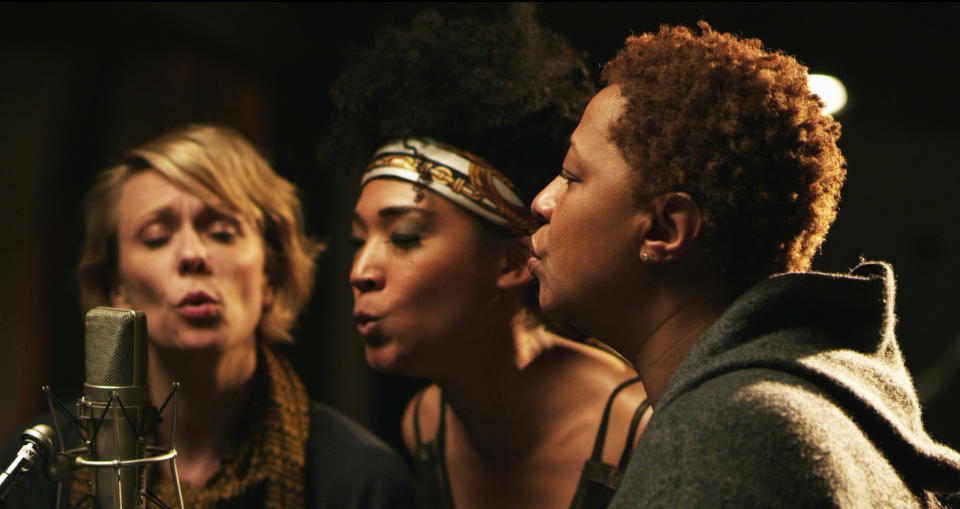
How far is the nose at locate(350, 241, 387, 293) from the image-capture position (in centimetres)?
229

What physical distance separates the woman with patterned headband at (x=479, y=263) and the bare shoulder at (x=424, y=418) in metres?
0.10

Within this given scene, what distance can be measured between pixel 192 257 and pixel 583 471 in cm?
119

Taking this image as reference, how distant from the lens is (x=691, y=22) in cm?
313

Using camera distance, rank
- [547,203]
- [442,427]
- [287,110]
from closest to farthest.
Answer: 1. [547,203]
2. [442,427]
3. [287,110]

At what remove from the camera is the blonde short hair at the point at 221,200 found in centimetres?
256

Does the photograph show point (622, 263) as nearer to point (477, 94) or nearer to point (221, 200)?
point (477, 94)

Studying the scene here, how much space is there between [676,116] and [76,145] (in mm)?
2880

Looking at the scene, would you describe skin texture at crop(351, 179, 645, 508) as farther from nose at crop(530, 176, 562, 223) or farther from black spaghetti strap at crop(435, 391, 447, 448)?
nose at crop(530, 176, 562, 223)

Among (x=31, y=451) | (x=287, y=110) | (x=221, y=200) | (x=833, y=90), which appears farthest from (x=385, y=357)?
(x=287, y=110)

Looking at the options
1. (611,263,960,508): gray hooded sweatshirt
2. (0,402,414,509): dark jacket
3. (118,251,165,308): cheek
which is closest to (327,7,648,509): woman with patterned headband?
(0,402,414,509): dark jacket

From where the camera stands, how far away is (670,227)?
155cm

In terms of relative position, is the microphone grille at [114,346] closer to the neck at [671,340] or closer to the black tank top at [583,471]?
the neck at [671,340]

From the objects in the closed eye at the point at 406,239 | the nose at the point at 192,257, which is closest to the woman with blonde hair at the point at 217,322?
the nose at the point at 192,257

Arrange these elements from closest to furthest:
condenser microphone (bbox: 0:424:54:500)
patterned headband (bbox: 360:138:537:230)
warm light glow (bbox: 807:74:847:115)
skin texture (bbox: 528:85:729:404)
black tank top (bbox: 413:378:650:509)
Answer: condenser microphone (bbox: 0:424:54:500) < skin texture (bbox: 528:85:729:404) < black tank top (bbox: 413:378:650:509) < patterned headband (bbox: 360:138:537:230) < warm light glow (bbox: 807:74:847:115)
